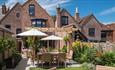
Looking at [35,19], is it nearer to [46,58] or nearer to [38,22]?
[38,22]

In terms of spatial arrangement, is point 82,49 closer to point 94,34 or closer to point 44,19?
point 44,19

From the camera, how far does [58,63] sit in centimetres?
2283

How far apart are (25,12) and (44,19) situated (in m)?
4.29

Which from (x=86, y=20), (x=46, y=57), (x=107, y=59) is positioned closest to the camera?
A: (x=46, y=57)

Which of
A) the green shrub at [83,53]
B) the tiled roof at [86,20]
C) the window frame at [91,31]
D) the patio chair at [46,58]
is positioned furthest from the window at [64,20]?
the patio chair at [46,58]

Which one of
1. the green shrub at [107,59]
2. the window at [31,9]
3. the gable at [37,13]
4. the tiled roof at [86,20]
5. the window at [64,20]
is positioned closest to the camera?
the green shrub at [107,59]

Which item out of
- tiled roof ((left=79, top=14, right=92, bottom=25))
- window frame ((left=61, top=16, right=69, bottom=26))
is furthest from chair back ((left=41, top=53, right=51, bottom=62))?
tiled roof ((left=79, top=14, right=92, bottom=25))

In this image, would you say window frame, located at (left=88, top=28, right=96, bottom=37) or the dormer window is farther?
window frame, located at (left=88, top=28, right=96, bottom=37)

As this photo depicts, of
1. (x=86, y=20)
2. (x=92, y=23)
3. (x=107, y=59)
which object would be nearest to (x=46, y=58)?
(x=107, y=59)

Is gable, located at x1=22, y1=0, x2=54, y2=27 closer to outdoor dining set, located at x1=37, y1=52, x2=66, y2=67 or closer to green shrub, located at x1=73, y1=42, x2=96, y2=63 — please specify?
green shrub, located at x1=73, y1=42, x2=96, y2=63

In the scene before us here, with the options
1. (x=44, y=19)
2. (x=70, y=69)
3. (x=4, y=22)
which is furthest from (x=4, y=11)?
(x=70, y=69)

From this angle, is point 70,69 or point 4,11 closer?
point 70,69

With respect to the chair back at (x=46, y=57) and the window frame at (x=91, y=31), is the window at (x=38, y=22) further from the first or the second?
the chair back at (x=46, y=57)

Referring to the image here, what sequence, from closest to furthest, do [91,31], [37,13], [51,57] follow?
[51,57] < [37,13] < [91,31]
